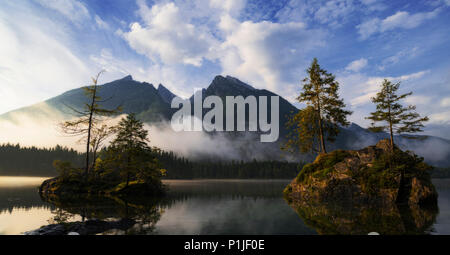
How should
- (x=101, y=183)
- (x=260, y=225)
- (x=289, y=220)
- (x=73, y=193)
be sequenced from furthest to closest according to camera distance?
(x=101, y=183), (x=73, y=193), (x=289, y=220), (x=260, y=225)

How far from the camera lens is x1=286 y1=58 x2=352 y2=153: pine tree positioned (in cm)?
3475

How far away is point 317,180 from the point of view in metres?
29.6

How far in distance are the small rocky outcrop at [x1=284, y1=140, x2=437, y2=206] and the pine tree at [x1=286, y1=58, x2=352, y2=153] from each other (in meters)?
5.06

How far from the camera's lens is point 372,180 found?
84.9 ft

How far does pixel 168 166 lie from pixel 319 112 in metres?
141

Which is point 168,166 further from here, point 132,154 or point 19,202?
point 19,202

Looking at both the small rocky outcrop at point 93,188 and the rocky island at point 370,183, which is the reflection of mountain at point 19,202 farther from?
the rocky island at point 370,183

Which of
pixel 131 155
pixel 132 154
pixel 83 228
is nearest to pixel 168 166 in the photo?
pixel 131 155

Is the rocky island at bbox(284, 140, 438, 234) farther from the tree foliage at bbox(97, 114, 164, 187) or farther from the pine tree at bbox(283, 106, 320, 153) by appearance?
the tree foliage at bbox(97, 114, 164, 187)
